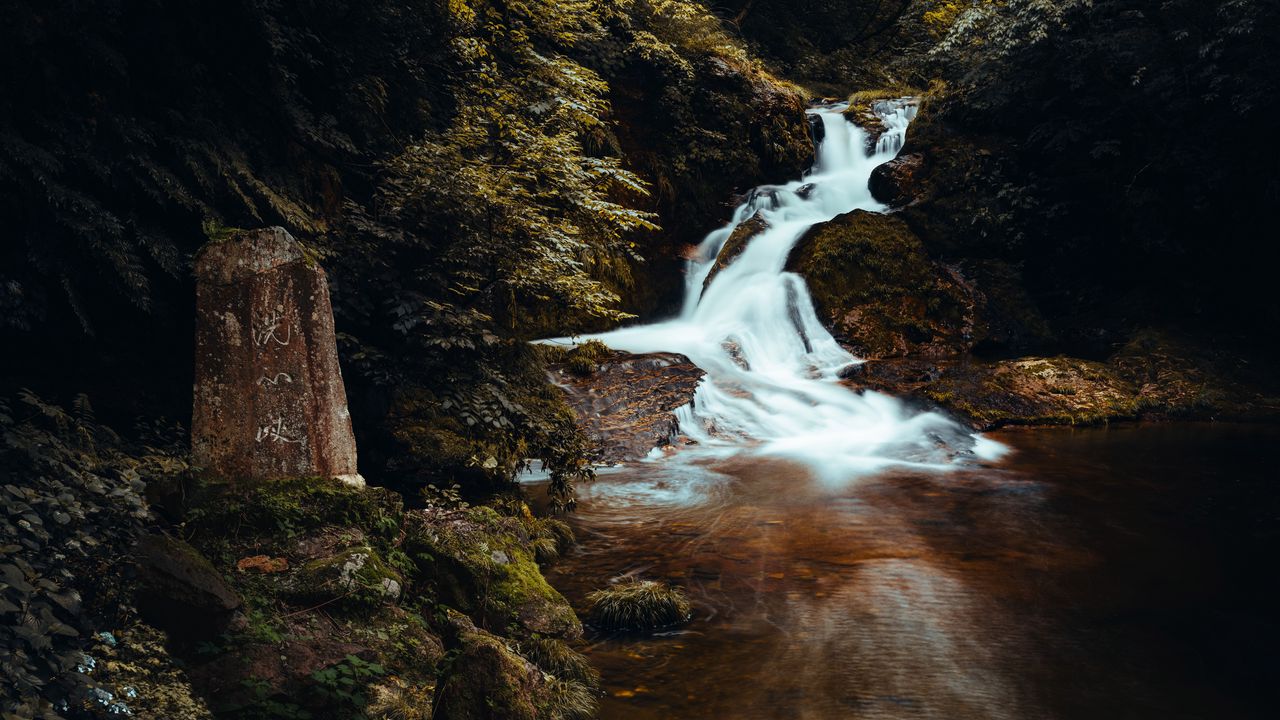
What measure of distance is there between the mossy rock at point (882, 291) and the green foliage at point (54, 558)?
12718 mm

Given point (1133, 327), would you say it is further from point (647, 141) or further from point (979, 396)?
point (647, 141)

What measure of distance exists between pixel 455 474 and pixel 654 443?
3.87 meters

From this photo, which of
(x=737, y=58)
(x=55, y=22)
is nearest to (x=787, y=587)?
(x=55, y=22)

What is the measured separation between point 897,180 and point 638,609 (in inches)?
567

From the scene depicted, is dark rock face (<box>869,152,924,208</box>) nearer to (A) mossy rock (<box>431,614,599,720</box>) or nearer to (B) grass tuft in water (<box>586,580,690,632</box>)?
(B) grass tuft in water (<box>586,580,690,632</box>)

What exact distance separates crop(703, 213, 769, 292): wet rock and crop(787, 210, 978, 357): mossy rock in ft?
3.32

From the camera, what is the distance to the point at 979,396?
1170cm

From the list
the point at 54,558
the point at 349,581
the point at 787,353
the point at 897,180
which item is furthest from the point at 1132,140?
the point at 54,558

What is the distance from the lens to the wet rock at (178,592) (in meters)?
2.89

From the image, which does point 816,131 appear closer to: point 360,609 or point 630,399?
point 630,399

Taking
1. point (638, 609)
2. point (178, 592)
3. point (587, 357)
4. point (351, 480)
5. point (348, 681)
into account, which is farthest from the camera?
point (587, 357)

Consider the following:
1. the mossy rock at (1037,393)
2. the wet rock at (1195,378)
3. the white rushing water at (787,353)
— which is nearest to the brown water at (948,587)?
the white rushing water at (787,353)

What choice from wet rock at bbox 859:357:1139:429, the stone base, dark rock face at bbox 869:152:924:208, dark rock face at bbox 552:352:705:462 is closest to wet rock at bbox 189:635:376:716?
the stone base

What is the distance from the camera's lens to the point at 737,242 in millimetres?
15016
